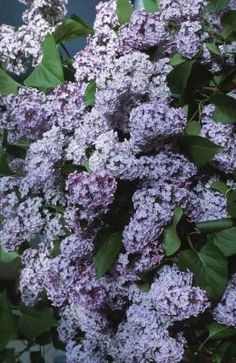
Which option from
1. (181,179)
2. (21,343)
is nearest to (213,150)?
(181,179)

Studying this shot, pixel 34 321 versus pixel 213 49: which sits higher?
pixel 213 49

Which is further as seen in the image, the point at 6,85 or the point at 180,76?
the point at 6,85

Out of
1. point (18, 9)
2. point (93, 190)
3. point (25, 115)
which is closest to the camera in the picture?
point (93, 190)

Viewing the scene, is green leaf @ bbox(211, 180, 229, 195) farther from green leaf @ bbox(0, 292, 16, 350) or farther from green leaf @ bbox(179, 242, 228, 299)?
green leaf @ bbox(0, 292, 16, 350)

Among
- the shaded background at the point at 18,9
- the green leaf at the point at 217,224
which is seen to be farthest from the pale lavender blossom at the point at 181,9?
the shaded background at the point at 18,9

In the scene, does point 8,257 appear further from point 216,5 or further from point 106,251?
point 216,5

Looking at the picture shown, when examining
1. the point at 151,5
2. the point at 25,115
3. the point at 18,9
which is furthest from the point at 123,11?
the point at 18,9

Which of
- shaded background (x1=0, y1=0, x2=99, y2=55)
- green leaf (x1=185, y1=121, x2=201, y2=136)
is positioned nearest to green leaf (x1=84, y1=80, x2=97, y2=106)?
green leaf (x1=185, y1=121, x2=201, y2=136)
